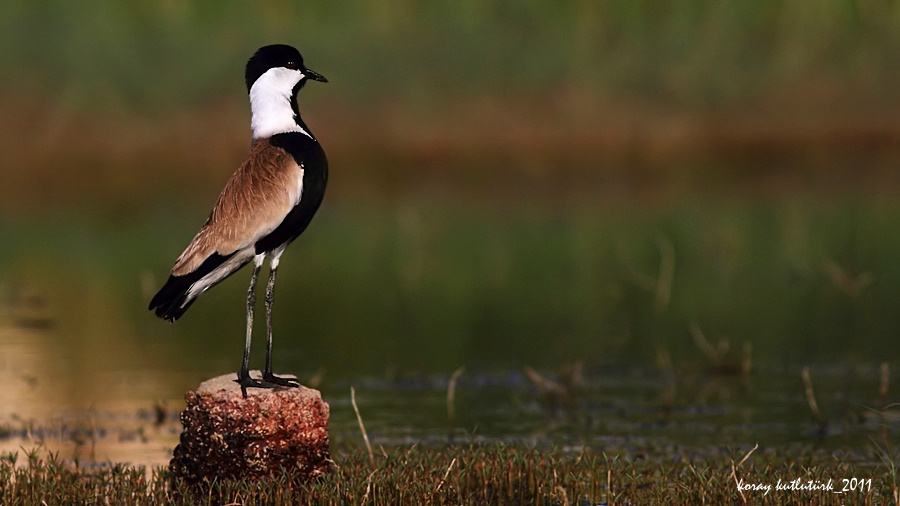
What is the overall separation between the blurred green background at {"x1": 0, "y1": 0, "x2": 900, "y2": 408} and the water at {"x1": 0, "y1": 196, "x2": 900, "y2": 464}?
0.10 meters

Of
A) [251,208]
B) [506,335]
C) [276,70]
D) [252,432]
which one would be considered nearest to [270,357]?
[252,432]

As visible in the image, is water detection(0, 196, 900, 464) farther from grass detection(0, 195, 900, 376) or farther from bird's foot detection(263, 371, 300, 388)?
bird's foot detection(263, 371, 300, 388)

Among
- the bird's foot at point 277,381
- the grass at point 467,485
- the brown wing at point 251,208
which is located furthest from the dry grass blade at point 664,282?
the brown wing at point 251,208

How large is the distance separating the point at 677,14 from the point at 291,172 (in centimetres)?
5486

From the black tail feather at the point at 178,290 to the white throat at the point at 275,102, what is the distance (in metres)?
0.86

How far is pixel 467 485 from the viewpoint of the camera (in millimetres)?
11281

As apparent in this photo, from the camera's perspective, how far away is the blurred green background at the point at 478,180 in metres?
20.9

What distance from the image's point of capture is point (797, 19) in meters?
63.2

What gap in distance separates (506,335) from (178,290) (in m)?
10.1

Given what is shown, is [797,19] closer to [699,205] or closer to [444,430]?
[699,205]

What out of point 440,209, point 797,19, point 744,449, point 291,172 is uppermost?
point 797,19

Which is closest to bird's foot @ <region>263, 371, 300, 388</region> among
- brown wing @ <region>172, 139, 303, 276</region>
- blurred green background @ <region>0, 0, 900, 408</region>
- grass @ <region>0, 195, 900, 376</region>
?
brown wing @ <region>172, 139, 303, 276</region>

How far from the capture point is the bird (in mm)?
10758

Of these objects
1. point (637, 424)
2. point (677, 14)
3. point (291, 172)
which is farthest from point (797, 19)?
point (291, 172)
